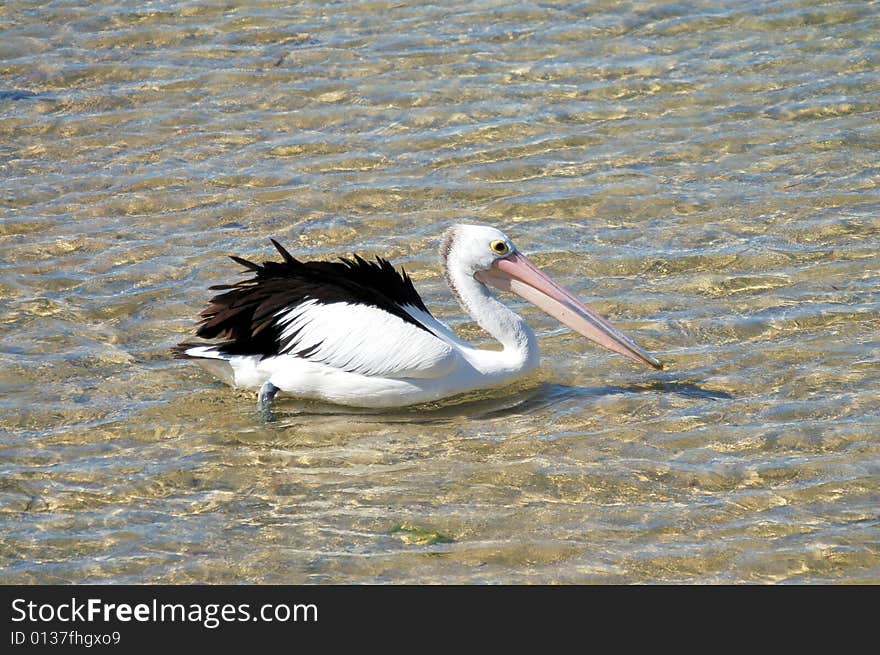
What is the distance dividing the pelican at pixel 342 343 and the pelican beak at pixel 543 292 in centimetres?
11

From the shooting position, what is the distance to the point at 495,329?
18.4 ft

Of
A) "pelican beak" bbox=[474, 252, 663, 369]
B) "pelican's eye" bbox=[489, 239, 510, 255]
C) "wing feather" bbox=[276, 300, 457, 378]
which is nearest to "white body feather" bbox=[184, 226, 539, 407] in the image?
"wing feather" bbox=[276, 300, 457, 378]

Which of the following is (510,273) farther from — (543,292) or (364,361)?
(364,361)

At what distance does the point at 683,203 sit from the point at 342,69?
2.47 meters

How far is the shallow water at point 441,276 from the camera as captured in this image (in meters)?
4.47

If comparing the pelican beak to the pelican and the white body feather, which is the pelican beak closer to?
the pelican

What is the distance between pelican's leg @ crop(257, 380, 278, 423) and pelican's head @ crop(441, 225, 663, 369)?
33.9 inches

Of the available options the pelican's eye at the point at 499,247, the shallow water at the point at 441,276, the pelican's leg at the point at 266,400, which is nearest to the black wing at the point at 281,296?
the pelican's leg at the point at 266,400

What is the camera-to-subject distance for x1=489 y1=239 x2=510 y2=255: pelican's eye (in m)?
5.65

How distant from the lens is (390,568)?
168 inches

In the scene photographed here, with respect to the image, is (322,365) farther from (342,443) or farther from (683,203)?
(683,203)

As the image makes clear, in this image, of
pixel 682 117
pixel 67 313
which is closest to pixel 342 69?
pixel 682 117

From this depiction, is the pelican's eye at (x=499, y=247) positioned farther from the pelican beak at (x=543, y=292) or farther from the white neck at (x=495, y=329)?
the white neck at (x=495, y=329)

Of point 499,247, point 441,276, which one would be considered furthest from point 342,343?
point 441,276
